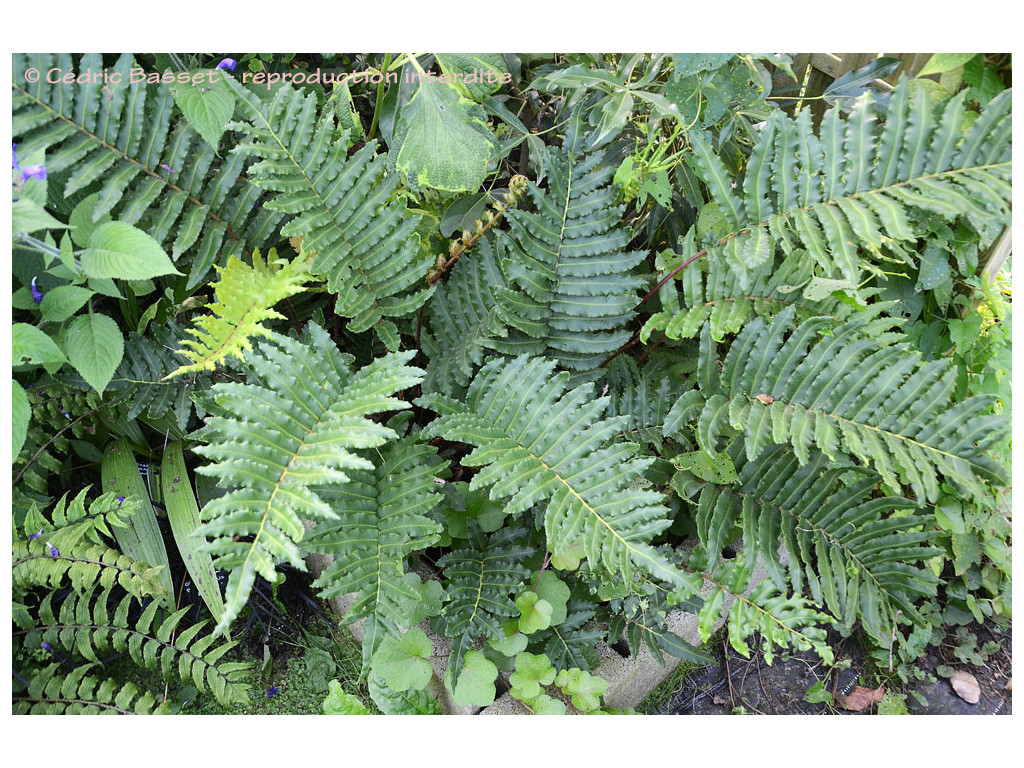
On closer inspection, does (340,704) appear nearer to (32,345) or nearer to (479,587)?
(479,587)

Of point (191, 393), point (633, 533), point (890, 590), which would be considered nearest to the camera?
point (633, 533)

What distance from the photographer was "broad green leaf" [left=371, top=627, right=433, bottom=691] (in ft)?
4.47

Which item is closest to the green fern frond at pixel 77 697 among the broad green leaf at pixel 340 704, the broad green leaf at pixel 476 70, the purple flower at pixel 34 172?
the broad green leaf at pixel 340 704

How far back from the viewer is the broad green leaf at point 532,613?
1.40 m

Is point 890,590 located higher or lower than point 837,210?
lower

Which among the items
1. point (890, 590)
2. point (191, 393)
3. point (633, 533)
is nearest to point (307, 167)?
point (191, 393)

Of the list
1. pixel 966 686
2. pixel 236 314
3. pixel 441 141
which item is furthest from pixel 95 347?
pixel 966 686

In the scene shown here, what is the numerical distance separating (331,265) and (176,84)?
1.46 ft

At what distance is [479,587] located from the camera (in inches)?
58.2

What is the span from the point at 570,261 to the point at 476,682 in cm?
87

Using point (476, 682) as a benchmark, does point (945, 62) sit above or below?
above

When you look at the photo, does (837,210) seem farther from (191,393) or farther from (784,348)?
(191,393)

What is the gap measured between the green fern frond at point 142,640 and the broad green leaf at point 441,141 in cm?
106
